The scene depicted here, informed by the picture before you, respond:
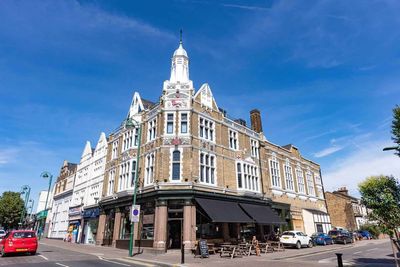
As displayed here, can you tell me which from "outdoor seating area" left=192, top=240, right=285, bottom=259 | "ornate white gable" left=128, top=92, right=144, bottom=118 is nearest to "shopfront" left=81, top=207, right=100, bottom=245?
"ornate white gable" left=128, top=92, right=144, bottom=118

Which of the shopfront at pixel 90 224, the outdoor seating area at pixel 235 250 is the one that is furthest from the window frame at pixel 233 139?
the shopfront at pixel 90 224

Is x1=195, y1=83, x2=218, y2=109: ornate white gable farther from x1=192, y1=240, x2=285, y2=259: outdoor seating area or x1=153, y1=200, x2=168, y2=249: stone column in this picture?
x1=192, y1=240, x2=285, y2=259: outdoor seating area

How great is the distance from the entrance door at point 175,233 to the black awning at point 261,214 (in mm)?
6472

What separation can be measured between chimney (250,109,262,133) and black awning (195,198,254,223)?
12.5 m

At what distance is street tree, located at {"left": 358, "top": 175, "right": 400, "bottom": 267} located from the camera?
1128 centimetres

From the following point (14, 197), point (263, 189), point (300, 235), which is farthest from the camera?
point (14, 197)

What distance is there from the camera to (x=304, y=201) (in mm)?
37062

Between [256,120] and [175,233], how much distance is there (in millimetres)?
18530

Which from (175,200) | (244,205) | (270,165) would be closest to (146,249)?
A: (175,200)

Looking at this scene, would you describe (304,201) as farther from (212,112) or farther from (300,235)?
(212,112)

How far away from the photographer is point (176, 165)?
73.6 ft

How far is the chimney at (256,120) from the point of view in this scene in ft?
110

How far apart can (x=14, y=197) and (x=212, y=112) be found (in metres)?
54.0

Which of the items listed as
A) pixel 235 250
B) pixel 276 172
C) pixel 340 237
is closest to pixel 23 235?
pixel 235 250
